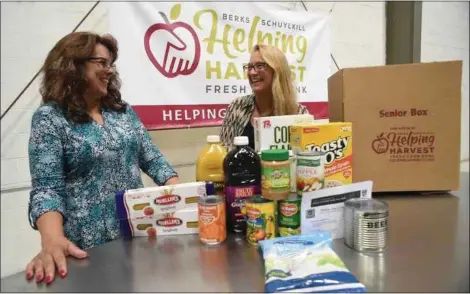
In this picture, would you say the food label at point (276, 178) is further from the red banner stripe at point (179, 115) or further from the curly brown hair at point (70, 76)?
the red banner stripe at point (179, 115)

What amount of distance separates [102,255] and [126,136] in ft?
1.85

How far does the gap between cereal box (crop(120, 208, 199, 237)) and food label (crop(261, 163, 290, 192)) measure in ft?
0.79

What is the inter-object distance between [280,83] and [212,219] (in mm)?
1305

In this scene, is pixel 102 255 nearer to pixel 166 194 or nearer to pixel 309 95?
pixel 166 194

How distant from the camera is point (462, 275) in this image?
0.69 m

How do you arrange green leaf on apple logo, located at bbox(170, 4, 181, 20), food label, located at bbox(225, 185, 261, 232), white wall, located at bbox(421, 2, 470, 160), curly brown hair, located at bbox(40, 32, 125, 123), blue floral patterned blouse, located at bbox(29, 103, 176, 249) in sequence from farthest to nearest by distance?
white wall, located at bbox(421, 2, 470, 160)
green leaf on apple logo, located at bbox(170, 4, 181, 20)
curly brown hair, located at bbox(40, 32, 125, 123)
blue floral patterned blouse, located at bbox(29, 103, 176, 249)
food label, located at bbox(225, 185, 261, 232)

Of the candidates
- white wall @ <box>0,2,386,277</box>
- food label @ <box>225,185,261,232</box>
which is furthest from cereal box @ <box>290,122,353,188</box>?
white wall @ <box>0,2,386,277</box>

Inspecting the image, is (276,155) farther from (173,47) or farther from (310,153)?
(173,47)

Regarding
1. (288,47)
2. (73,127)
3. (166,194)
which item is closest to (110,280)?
(166,194)

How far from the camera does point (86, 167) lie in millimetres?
1202

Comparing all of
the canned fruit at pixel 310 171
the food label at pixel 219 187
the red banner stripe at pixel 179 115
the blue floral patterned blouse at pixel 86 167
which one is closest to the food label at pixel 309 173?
the canned fruit at pixel 310 171

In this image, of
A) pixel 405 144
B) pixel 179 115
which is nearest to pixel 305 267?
pixel 405 144

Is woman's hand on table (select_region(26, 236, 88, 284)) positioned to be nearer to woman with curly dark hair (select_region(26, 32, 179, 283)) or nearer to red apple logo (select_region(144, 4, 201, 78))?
woman with curly dark hair (select_region(26, 32, 179, 283))

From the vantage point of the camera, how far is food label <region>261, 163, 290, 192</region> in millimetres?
795
